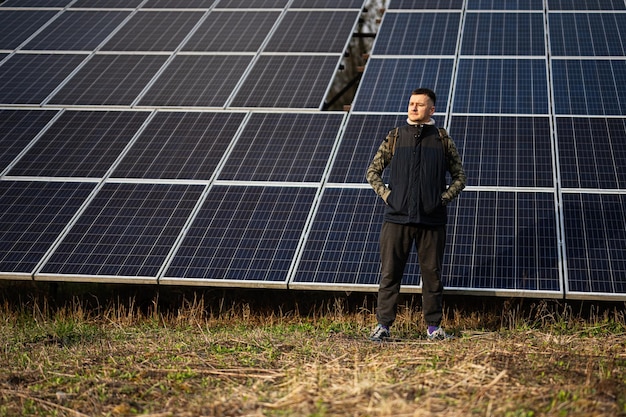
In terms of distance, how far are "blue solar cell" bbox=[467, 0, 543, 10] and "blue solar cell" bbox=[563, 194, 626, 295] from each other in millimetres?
5957

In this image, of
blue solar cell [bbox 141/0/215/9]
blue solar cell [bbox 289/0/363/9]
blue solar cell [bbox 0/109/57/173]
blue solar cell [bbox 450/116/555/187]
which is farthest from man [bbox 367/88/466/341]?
blue solar cell [bbox 141/0/215/9]

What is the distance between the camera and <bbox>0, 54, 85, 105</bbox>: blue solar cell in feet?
45.1

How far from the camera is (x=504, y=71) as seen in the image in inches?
515

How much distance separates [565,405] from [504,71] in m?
8.22

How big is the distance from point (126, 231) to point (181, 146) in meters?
1.87

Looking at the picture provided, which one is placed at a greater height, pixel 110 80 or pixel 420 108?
pixel 110 80

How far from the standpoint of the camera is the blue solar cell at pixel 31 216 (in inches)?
414

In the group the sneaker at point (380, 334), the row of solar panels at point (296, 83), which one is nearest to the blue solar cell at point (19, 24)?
the row of solar panels at point (296, 83)

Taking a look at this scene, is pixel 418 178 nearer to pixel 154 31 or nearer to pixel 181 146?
pixel 181 146

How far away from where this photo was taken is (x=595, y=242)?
9.67 m

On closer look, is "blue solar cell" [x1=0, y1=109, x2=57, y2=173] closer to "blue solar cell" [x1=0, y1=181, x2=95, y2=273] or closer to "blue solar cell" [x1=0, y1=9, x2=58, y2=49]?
"blue solar cell" [x1=0, y1=181, x2=95, y2=273]

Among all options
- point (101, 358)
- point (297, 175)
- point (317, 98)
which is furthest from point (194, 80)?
point (101, 358)

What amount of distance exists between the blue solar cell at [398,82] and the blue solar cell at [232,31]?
93.9 inches

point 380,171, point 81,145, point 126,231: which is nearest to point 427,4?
point 81,145
